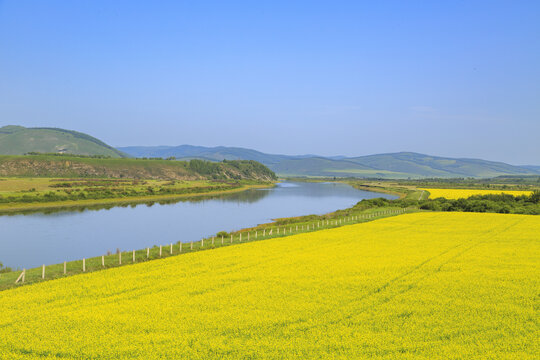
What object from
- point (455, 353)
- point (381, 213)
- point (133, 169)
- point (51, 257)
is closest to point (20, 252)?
point (51, 257)

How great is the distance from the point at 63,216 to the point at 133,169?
121794mm

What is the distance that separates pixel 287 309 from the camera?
16359mm

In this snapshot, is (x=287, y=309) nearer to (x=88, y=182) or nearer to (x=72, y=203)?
(x=72, y=203)

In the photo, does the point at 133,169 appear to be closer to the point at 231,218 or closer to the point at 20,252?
the point at 231,218

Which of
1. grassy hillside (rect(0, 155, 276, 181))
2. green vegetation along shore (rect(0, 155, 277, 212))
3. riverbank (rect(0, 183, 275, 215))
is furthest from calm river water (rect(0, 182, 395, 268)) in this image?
grassy hillside (rect(0, 155, 276, 181))

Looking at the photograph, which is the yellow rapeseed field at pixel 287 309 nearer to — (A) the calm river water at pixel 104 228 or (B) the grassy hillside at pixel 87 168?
(A) the calm river water at pixel 104 228

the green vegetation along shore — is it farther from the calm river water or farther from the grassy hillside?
the calm river water

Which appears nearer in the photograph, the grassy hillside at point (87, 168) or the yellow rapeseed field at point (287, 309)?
the yellow rapeseed field at point (287, 309)

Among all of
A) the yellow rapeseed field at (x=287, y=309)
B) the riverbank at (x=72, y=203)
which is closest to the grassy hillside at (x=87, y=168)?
the riverbank at (x=72, y=203)

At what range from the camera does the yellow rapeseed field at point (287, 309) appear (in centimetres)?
1256

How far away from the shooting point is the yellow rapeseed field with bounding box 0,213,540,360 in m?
12.6

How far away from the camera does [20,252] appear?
125 feet

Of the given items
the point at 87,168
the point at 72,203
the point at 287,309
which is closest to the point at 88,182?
the point at 72,203

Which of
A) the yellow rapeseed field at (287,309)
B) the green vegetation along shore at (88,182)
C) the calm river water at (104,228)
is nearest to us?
the yellow rapeseed field at (287,309)
